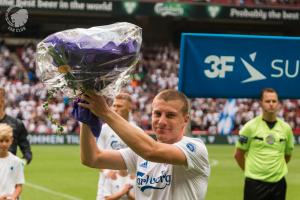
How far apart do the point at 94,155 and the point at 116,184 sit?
12.2 ft

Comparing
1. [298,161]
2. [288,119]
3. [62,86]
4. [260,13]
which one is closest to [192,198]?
[62,86]

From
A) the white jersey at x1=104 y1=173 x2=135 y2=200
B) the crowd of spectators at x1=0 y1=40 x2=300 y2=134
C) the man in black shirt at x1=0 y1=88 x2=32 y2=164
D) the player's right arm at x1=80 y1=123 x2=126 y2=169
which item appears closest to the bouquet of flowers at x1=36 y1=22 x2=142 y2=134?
the player's right arm at x1=80 y1=123 x2=126 y2=169

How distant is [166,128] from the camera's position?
3.98 m

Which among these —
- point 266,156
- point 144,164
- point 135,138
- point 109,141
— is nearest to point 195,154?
point 144,164

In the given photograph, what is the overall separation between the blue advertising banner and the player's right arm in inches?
31.0

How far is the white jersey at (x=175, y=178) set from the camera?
160 inches

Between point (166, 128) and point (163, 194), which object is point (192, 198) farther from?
point (166, 128)

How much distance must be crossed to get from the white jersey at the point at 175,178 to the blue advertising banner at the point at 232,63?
32.3 inches

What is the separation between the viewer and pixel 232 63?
4.89 m

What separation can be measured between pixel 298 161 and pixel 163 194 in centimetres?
1974

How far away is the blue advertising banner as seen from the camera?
481 centimetres

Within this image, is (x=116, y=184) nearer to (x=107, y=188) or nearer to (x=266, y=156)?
(x=107, y=188)

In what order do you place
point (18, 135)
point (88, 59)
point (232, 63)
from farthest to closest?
1. point (18, 135)
2. point (232, 63)
3. point (88, 59)

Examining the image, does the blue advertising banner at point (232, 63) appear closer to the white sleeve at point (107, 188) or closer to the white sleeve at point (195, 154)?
the white sleeve at point (195, 154)
